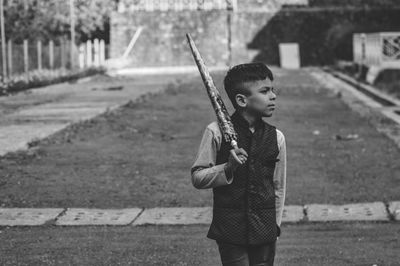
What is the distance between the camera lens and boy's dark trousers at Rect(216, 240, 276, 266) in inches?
173

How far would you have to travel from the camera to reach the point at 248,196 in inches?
173

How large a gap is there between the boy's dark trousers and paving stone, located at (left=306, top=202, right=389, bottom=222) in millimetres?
3137

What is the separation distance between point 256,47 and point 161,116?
2579cm

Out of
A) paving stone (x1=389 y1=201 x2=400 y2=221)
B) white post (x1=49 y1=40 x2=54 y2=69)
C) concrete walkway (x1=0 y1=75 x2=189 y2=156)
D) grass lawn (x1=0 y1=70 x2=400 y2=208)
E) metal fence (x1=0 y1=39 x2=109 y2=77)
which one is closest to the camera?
paving stone (x1=389 y1=201 x2=400 y2=221)

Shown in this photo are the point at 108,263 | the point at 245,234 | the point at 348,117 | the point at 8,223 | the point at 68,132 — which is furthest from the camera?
the point at 348,117

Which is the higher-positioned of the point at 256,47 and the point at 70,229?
the point at 70,229

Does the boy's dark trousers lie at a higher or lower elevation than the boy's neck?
lower

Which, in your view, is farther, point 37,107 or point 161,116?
point 37,107

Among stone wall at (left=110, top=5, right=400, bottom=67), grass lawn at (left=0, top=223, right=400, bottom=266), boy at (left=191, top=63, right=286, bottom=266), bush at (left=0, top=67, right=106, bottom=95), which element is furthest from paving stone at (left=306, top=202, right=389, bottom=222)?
stone wall at (left=110, top=5, right=400, bottom=67)

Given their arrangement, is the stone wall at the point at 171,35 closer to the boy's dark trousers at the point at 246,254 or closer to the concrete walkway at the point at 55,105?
the concrete walkway at the point at 55,105

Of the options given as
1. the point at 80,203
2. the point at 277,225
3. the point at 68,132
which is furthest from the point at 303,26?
the point at 277,225

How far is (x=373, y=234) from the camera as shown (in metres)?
6.99

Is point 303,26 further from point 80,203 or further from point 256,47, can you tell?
point 80,203

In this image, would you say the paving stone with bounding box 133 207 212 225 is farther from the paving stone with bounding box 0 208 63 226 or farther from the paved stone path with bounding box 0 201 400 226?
the paving stone with bounding box 0 208 63 226
